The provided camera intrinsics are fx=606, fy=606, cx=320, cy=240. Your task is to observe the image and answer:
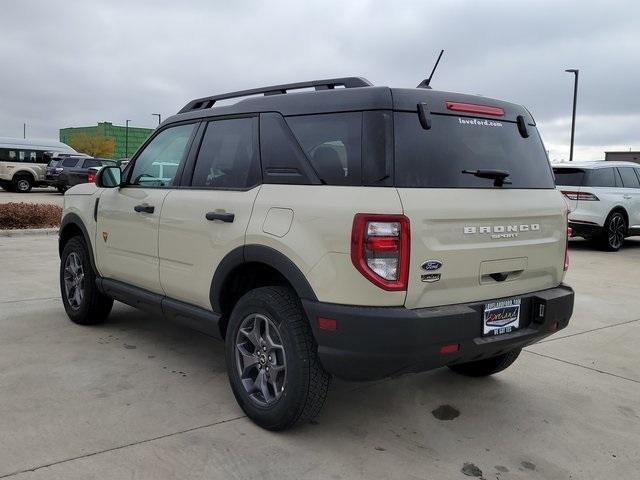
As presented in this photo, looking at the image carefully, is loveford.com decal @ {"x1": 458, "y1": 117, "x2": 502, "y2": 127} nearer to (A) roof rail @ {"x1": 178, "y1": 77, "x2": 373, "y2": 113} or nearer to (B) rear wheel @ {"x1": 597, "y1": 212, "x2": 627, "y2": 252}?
(A) roof rail @ {"x1": 178, "y1": 77, "x2": 373, "y2": 113}

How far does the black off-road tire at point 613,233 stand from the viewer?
460 inches

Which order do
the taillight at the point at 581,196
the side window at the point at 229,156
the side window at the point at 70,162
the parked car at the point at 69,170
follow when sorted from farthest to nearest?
the side window at the point at 70,162, the parked car at the point at 69,170, the taillight at the point at 581,196, the side window at the point at 229,156

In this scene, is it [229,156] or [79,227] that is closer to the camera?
[229,156]

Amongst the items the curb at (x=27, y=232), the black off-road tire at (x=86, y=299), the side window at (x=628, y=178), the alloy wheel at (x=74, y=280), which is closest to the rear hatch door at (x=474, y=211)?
the black off-road tire at (x=86, y=299)

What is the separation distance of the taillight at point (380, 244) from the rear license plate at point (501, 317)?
61cm

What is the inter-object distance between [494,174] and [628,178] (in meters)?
10.4

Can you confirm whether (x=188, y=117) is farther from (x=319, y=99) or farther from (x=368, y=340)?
(x=368, y=340)

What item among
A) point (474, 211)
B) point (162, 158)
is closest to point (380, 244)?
point (474, 211)

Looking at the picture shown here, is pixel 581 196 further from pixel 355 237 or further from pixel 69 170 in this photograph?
pixel 69 170

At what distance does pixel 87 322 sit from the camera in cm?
532

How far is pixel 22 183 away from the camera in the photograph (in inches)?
1025

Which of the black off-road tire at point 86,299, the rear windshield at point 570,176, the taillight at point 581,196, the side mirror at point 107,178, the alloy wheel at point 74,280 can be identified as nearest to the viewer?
the side mirror at point 107,178

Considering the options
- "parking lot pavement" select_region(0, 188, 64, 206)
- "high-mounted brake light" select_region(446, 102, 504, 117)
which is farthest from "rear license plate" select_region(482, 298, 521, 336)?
"parking lot pavement" select_region(0, 188, 64, 206)

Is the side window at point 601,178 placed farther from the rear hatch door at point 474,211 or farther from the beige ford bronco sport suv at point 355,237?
the rear hatch door at point 474,211
